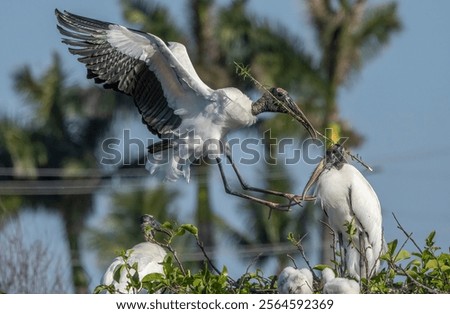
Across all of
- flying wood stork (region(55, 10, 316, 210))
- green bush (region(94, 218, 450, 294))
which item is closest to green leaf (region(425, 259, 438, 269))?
green bush (region(94, 218, 450, 294))

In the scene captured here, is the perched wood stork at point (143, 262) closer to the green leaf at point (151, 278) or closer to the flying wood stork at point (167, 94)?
the flying wood stork at point (167, 94)

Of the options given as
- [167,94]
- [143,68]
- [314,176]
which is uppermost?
[143,68]

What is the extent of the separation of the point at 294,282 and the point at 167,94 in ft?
8.40

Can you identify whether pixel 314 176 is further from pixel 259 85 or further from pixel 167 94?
pixel 167 94

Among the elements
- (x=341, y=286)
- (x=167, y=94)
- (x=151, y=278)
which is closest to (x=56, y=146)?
(x=167, y=94)

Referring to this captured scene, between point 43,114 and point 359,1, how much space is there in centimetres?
510

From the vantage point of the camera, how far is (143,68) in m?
7.09

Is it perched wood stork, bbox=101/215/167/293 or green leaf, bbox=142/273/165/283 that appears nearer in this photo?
green leaf, bbox=142/273/165/283

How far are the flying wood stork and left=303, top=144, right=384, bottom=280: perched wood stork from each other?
489 mm

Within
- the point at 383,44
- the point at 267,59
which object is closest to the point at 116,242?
the point at 267,59

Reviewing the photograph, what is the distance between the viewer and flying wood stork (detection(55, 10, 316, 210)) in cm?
686

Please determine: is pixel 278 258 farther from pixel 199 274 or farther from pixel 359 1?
pixel 199 274

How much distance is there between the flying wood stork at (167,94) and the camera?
6863 mm

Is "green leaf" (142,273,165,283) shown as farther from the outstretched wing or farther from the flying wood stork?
the outstretched wing
